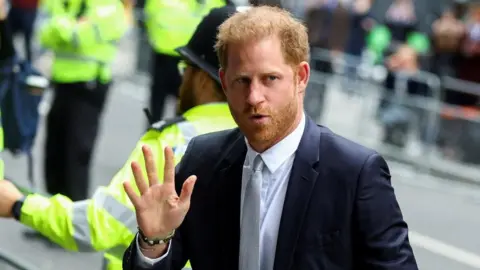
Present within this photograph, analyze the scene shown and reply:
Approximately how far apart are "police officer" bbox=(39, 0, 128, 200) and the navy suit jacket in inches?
178

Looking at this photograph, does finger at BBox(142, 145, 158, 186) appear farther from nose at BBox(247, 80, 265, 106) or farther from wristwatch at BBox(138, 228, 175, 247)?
nose at BBox(247, 80, 265, 106)

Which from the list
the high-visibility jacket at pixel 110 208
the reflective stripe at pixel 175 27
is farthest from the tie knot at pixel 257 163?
the reflective stripe at pixel 175 27

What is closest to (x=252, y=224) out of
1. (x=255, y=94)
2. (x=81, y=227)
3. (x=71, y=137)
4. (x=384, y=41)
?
(x=255, y=94)

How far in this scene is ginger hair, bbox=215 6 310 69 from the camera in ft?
7.89

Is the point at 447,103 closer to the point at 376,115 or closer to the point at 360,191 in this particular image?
the point at 376,115

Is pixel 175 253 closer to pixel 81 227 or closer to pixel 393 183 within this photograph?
pixel 81 227

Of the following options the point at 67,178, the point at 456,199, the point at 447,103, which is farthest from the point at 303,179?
the point at 447,103

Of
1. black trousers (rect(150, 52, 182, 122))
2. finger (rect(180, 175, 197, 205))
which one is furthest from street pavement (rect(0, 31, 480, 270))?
finger (rect(180, 175, 197, 205))

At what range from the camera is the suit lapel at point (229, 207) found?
2541 millimetres

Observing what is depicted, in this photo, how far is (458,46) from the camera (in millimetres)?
12805

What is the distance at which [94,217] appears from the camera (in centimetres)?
323

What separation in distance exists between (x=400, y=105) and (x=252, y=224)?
9.35 metres

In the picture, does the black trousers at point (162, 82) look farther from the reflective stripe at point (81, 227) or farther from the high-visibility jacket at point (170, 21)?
the reflective stripe at point (81, 227)

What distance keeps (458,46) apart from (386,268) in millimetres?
10791
